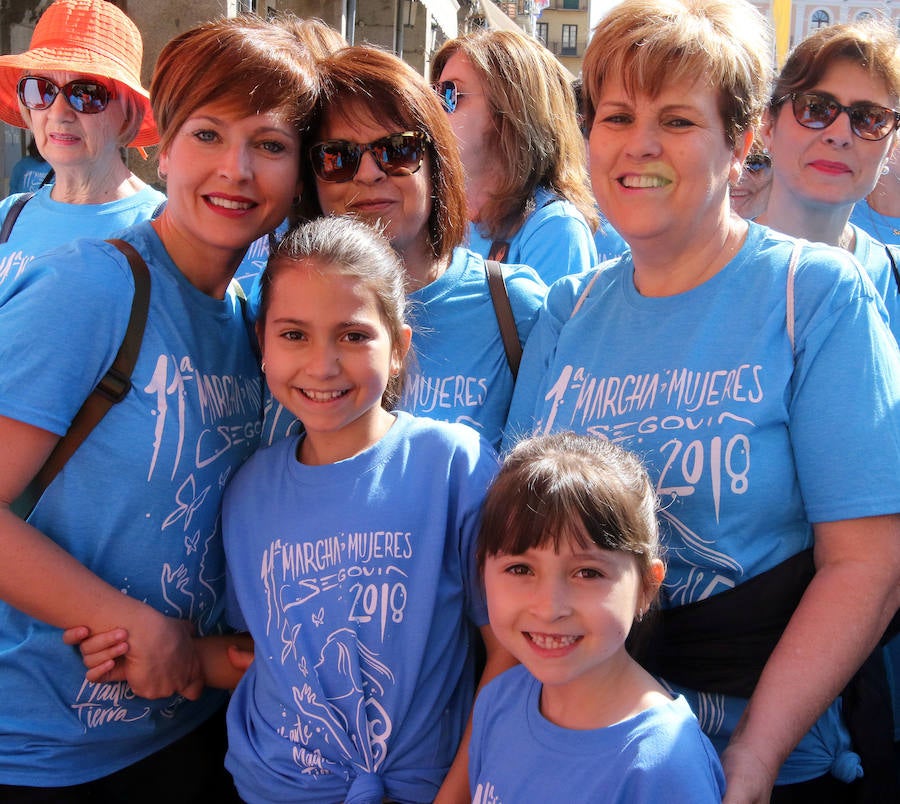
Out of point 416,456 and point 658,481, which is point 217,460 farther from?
point 658,481

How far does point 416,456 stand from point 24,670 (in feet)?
3.08

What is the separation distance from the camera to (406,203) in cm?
238

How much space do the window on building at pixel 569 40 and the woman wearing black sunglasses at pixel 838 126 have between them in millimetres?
63786

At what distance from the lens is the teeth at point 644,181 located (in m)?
1.98

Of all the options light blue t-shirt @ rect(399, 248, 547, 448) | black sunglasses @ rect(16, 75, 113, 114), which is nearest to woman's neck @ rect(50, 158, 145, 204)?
black sunglasses @ rect(16, 75, 113, 114)

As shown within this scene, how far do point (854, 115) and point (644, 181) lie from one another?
49.9 inches

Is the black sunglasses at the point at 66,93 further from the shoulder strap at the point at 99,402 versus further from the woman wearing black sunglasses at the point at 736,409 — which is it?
the woman wearing black sunglasses at the point at 736,409

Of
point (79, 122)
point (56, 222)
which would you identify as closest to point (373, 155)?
point (56, 222)

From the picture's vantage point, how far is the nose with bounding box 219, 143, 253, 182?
7.04ft

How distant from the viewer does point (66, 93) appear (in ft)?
12.4

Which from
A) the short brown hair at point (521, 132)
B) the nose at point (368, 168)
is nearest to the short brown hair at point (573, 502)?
the nose at point (368, 168)

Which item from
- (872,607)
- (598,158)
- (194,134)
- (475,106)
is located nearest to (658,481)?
(872,607)

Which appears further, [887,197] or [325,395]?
[887,197]

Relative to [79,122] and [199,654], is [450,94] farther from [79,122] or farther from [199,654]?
[199,654]
